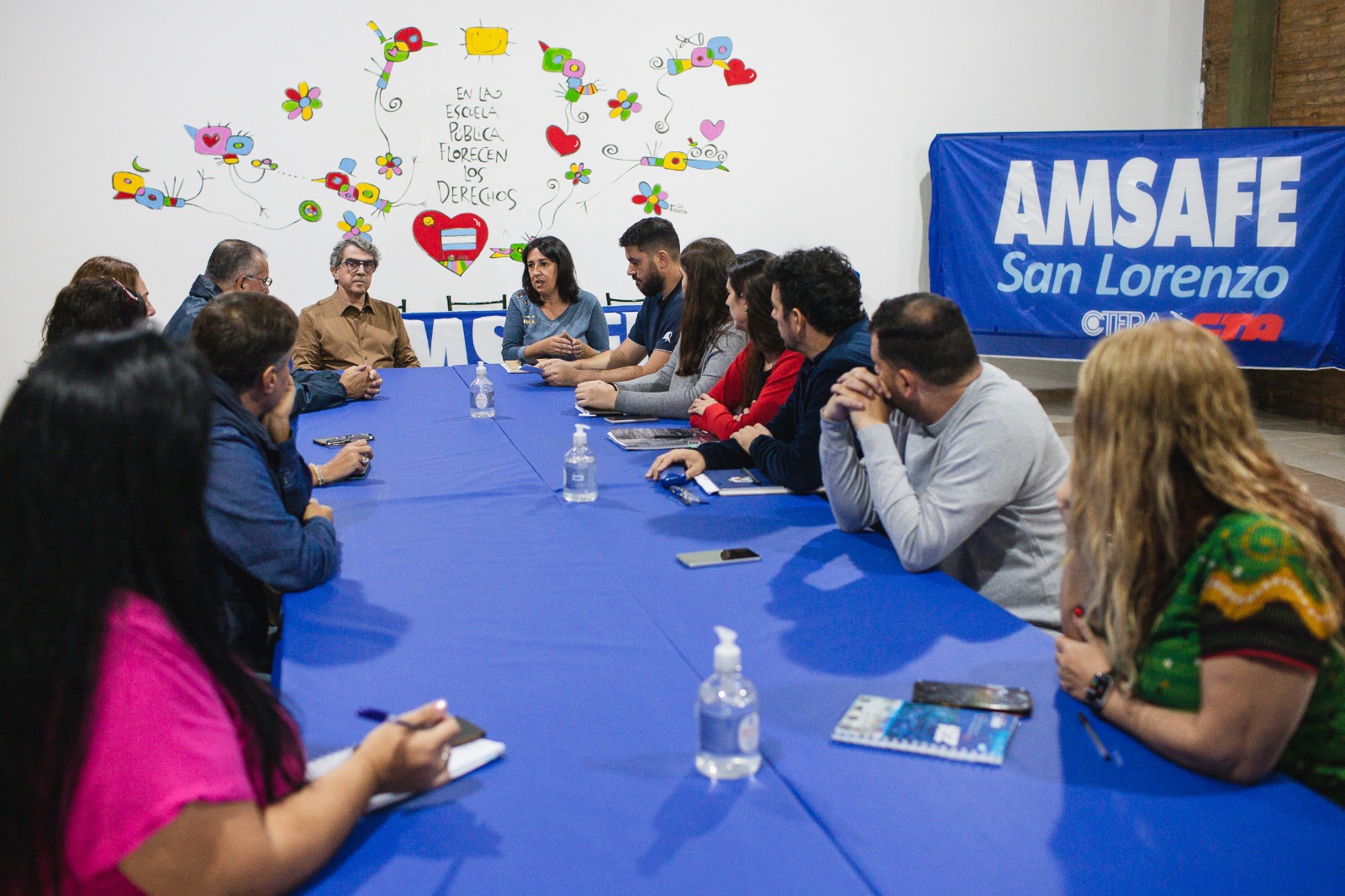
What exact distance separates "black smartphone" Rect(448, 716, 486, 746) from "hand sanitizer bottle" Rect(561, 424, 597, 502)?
123cm

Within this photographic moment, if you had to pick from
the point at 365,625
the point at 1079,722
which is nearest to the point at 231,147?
the point at 365,625

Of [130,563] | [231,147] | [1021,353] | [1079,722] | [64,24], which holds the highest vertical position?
[64,24]

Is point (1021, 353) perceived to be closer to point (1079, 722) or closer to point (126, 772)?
point (1079, 722)

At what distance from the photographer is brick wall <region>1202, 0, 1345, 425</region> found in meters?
6.08

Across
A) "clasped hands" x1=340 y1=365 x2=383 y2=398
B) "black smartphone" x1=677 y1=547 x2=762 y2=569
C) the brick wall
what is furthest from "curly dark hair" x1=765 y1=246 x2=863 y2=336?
the brick wall

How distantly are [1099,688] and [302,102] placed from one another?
5.57 m

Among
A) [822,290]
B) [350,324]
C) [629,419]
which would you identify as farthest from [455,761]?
[350,324]

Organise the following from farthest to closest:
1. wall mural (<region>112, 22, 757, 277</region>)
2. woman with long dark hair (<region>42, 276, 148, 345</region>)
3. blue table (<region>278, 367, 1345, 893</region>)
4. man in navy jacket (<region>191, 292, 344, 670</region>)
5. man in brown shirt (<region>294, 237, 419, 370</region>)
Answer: wall mural (<region>112, 22, 757, 277</region>) < man in brown shirt (<region>294, 237, 419, 370</region>) < woman with long dark hair (<region>42, 276, 148, 345</region>) < man in navy jacket (<region>191, 292, 344, 670</region>) < blue table (<region>278, 367, 1345, 893</region>)

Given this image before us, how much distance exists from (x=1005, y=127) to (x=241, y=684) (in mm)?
6829

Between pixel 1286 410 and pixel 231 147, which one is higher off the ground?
pixel 231 147

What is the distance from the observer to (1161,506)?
1265 millimetres

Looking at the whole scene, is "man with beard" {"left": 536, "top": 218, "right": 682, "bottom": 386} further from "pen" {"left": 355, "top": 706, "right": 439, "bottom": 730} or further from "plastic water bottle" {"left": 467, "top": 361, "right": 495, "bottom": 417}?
"pen" {"left": 355, "top": 706, "right": 439, "bottom": 730}

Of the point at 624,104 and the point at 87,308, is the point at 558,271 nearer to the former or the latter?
the point at 624,104

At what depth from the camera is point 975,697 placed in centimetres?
145
